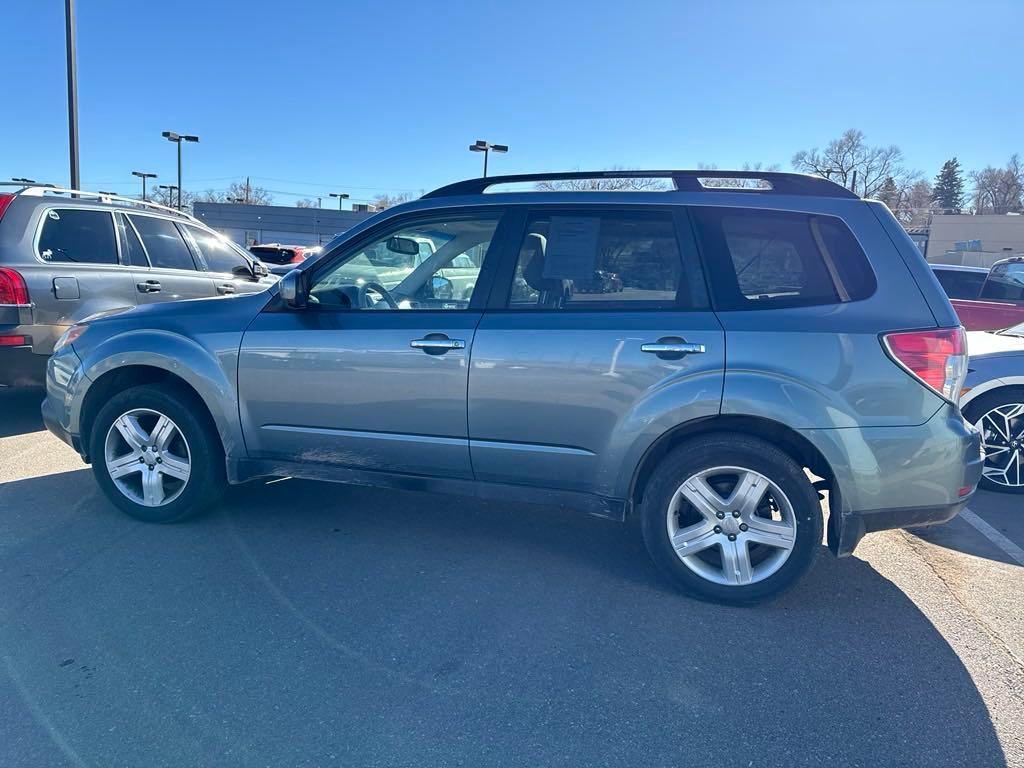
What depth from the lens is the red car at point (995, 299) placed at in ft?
30.1

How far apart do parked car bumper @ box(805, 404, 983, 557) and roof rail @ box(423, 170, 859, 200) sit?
3.73ft

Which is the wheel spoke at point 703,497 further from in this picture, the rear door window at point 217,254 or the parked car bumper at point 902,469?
the rear door window at point 217,254

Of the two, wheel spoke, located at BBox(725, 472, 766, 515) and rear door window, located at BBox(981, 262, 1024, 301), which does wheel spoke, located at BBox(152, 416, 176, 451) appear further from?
rear door window, located at BBox(981, 262, 1024, 301)

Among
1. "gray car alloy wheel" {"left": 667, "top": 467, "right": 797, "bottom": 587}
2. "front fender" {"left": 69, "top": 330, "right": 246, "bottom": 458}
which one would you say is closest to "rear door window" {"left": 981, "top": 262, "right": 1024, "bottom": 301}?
"gray car alloy wheel" {"left": 667, "top": 467, "right": 797, "bottom": 587}

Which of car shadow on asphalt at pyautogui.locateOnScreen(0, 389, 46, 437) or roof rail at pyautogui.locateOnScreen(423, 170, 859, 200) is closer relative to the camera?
roof rail at pyautogui.locateOnScreen(423, 170, 859, 200)

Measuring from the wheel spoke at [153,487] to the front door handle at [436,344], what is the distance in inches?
71.5

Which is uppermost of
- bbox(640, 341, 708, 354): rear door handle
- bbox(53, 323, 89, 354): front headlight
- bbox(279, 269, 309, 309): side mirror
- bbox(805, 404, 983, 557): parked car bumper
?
bbox(279, 269, 309, 309): side mirror

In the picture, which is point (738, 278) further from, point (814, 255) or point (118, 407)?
point (118, 407)

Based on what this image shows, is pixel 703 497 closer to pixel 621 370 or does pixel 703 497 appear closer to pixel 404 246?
pixel 621 370

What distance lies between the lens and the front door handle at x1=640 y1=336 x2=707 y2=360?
10.8ft

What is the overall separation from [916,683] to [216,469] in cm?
366

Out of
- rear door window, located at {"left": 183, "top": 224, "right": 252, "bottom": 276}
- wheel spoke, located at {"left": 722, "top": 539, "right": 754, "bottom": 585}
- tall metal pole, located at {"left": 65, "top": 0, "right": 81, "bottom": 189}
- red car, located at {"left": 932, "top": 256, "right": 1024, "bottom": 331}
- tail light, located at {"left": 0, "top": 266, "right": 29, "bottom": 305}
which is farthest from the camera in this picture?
tall metal pole, located at {"left": 65, "top": 0, "right": 81, "bottom": 189}

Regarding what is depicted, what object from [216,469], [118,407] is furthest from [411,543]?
[118,407]

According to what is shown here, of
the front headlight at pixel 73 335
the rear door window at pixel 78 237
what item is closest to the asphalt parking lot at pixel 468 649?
the front headlight at pixel 73 335
